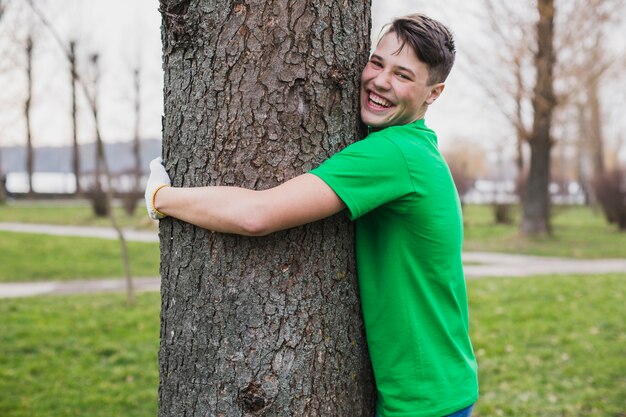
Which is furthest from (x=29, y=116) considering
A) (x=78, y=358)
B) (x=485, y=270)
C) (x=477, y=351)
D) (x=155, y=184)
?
(x=155, y=184)

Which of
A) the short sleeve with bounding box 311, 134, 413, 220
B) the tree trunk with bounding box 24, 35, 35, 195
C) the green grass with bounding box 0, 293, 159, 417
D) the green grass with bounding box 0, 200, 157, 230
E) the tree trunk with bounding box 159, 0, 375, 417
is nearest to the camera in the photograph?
the short sleeve with bounding box 311, 134, 413, 220

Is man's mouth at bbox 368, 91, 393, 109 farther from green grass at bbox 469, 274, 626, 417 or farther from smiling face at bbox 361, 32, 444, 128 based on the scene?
green grass at bbox 469, 274, 626, 417

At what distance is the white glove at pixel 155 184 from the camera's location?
2027 mm

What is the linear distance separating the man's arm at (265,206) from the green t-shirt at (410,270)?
6cm

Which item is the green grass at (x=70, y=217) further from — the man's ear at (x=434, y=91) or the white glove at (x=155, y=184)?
the man's ear at (x=434, y=91)

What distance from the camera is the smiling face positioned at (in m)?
2.03

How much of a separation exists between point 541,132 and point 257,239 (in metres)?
15.5

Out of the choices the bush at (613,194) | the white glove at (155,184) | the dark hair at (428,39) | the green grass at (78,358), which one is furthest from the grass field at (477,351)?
the bush at (613,194)

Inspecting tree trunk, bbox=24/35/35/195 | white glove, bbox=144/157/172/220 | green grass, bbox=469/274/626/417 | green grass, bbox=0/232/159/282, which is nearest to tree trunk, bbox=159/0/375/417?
white glove, bbox=144/157/172/220

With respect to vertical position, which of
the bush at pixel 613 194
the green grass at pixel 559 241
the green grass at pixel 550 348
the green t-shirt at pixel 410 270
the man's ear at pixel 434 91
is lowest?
the green grass at pixel 559 241

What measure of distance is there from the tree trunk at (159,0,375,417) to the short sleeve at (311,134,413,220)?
194 mm

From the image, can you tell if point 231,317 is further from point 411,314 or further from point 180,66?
point 180,66

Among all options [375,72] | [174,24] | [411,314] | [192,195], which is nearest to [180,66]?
[174,24]

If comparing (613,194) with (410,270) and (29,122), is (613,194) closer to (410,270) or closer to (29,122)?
(410,270)
